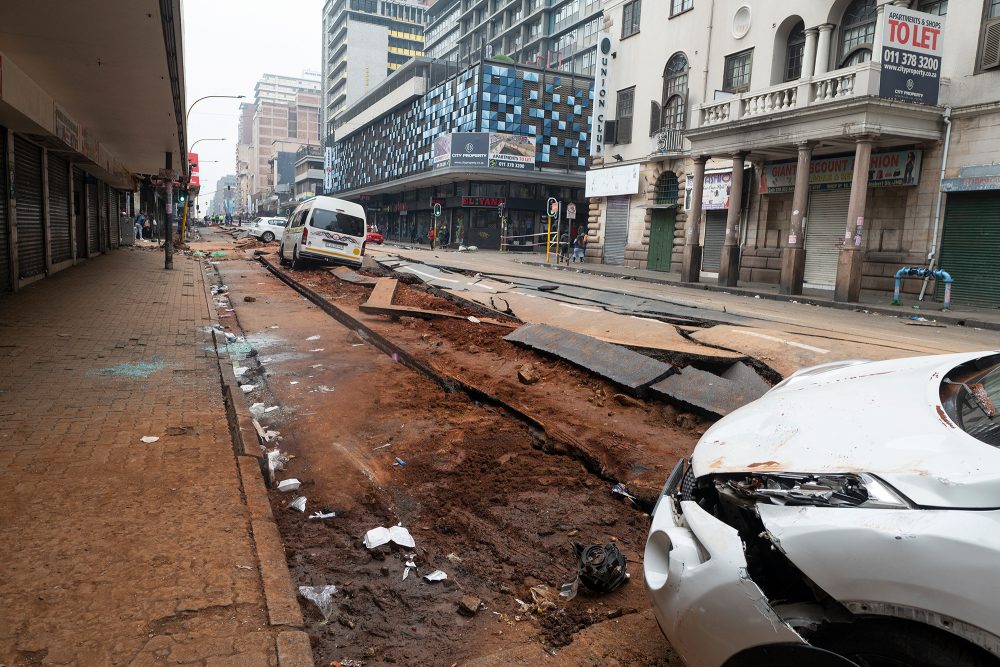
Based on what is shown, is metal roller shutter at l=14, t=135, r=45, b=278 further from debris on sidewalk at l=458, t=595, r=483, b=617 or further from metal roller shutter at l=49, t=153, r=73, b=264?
debris on sidewalk at l=458, t=595, r=483, b=617

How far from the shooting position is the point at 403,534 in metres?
3.90

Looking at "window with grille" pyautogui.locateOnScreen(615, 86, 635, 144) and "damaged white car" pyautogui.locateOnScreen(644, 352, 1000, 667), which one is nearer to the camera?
"damaged white car" pyautogui.locateOnScreen(644, 352, 1000, 667)

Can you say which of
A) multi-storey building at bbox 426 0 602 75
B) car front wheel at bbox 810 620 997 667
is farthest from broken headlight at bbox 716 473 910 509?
multi-storey building at bbox 426 0 602 75

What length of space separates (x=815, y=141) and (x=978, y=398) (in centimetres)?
1864

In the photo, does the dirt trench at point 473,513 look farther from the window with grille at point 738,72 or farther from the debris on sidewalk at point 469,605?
the window with grille at point 738,72

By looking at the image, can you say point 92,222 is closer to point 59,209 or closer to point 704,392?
point 59,209

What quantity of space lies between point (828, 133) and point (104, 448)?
18945 millimetres

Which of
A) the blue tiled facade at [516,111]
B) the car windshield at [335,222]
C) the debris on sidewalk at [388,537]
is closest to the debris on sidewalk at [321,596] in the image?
the debris on sidewalk at [388,537]

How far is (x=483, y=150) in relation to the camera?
49.1 m

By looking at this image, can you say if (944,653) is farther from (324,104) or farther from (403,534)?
(324,104)

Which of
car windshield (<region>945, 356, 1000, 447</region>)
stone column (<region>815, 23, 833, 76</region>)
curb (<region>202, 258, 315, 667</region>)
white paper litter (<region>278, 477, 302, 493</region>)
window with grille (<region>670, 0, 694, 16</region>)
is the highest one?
window with grille (<region>670, 0, 694, 16</region>)

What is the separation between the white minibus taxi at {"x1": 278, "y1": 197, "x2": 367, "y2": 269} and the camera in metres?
20.1

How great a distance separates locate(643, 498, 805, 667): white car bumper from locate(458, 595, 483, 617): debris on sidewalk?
3.62 feet

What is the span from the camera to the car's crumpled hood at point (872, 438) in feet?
6.27
